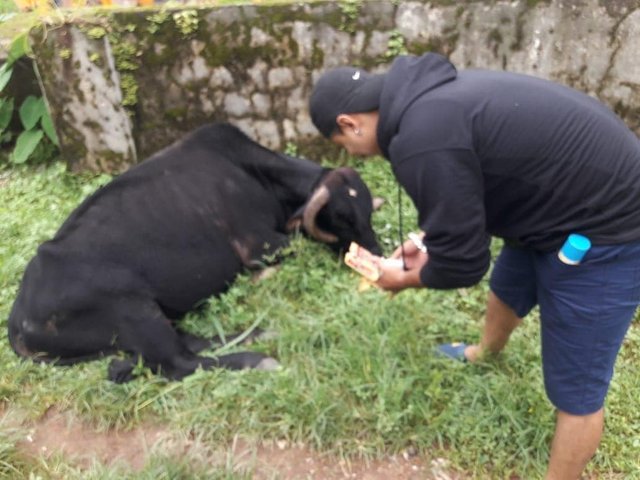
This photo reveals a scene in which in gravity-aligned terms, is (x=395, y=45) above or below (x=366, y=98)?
below

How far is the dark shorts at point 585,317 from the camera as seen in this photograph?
254 centimetres

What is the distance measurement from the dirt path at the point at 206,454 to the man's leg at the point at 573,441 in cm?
56

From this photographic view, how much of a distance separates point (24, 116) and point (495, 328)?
15.7 feet

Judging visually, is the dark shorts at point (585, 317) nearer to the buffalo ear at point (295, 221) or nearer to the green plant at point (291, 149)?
the buffalo ear at point (295, 221)

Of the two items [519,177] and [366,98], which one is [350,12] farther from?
[519,177]

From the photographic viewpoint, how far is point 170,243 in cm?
445

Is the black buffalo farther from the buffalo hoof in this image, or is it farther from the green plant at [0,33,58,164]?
the green plant at [0,33,58,164]

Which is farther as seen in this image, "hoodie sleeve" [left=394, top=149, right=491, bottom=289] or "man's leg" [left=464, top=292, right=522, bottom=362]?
"man's leg" [left=464, top=292, right=522, bottom=362]

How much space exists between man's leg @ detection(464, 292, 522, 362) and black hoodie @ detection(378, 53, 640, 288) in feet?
3.09

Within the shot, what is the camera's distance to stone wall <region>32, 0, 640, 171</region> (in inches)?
209

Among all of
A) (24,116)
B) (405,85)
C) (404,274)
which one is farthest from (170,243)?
(24,116)

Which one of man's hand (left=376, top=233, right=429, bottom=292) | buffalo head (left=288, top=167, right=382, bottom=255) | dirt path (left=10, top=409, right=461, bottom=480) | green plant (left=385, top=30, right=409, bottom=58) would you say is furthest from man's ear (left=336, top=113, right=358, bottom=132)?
green plant (left=385, top=30, right=409, bottom=58)

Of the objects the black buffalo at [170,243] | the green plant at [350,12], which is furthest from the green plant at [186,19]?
the green plant at [350,12]

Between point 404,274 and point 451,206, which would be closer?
point 451,206
